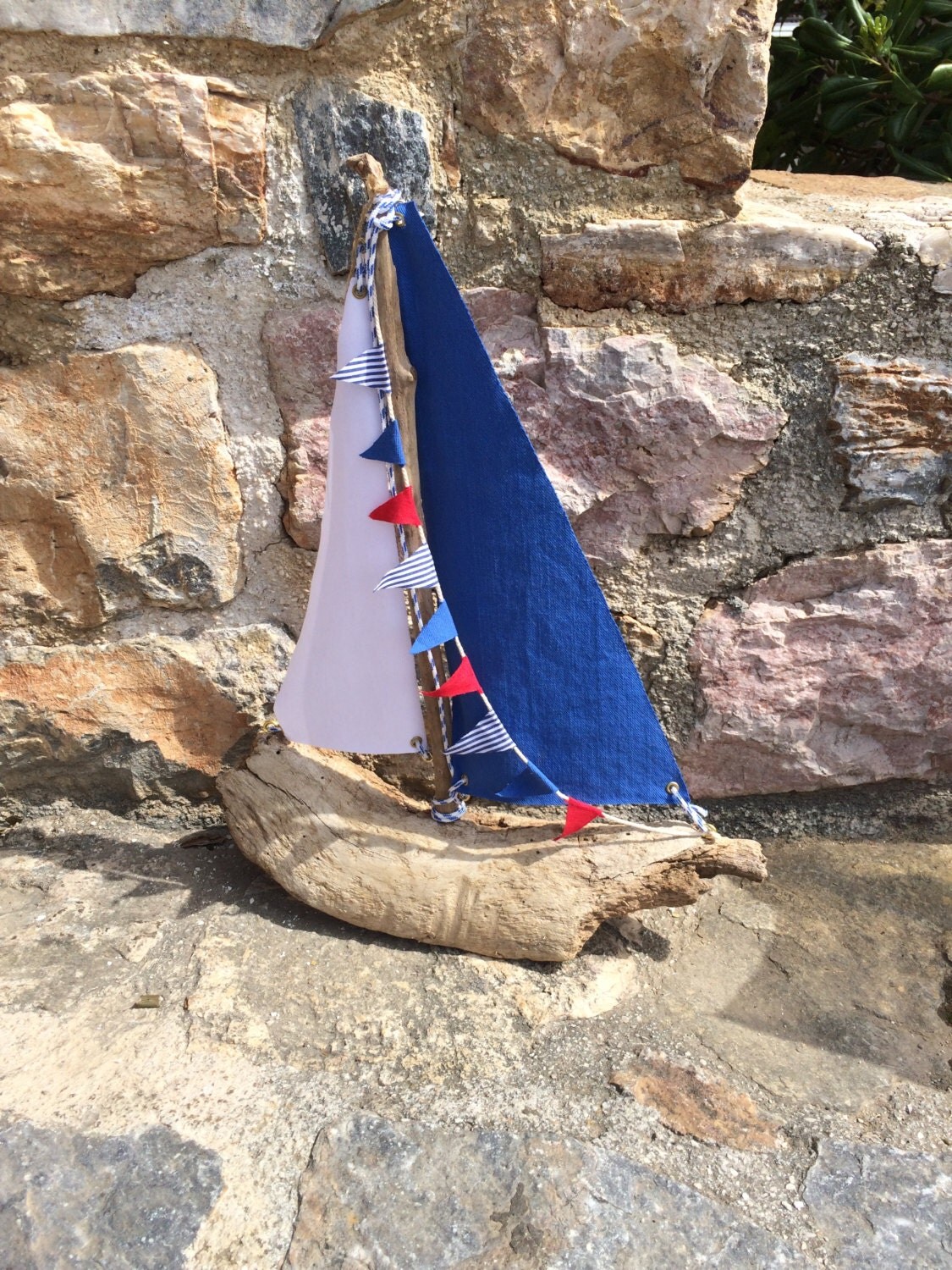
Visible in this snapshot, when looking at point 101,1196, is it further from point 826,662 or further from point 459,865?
point 826,662

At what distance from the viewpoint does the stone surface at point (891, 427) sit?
46.1 inches

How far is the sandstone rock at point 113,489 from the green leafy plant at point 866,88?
1066mm

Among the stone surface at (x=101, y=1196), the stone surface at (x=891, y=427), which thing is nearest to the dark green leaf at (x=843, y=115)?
the stone surface at (x=891, y=427)

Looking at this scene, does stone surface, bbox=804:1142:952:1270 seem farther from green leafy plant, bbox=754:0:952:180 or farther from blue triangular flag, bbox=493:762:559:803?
green leafy plant, bbox=754:0:952:180

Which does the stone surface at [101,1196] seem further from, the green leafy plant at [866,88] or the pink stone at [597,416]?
the green leafy plant at [866,88]

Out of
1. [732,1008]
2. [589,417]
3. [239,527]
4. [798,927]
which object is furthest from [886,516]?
[239,527]

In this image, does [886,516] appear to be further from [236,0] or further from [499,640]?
[236,0]

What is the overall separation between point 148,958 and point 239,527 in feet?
1.65

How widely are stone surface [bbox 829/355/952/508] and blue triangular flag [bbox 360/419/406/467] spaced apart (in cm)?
Answer: 53

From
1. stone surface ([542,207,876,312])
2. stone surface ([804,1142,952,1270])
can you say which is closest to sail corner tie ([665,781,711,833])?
stone surface ([804,1142,952,1270])

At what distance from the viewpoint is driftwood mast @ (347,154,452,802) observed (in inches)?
39.8

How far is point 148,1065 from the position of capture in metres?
0.89

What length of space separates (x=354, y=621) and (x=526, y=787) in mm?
263

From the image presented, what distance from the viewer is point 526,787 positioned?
109cm
